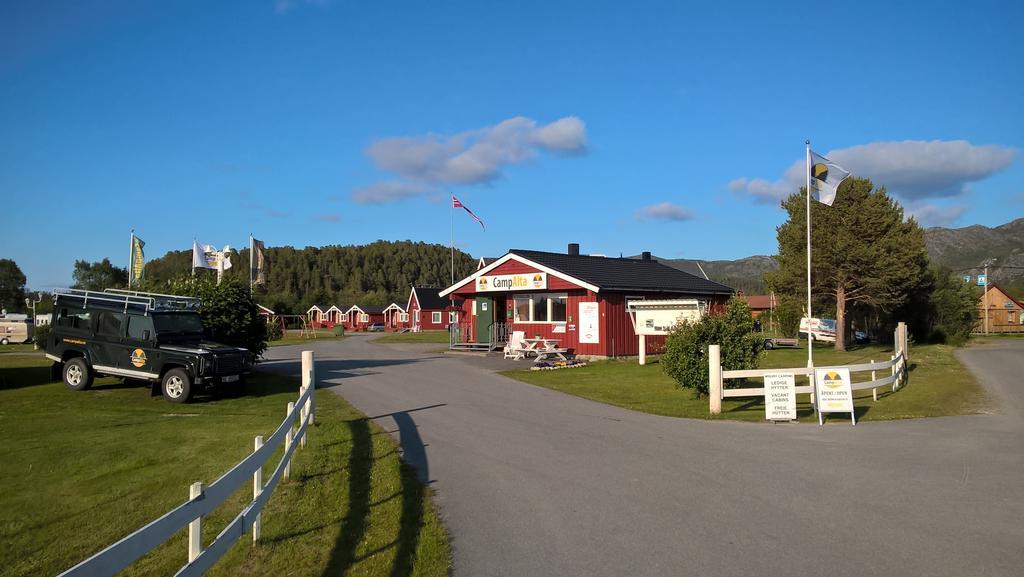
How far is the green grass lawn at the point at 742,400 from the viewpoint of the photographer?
13.8 metres

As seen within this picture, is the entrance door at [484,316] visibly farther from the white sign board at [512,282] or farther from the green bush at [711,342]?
the green bush at [711,342]

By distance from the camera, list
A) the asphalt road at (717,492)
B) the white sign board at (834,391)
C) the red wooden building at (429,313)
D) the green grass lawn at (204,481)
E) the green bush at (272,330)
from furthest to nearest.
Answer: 1. the red wooden building at (429,313)
2. the green bush at (272,330)
3. the white sign board at (834,391)
4. the green grass lawn at (204,481)
5. the asphalt road at (717,492)

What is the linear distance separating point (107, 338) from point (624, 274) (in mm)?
20477

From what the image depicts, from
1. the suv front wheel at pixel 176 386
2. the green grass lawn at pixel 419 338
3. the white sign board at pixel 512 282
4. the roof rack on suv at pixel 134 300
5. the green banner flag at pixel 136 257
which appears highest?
the green banner flag at pixel 136 257

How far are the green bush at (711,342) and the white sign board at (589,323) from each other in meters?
11.9

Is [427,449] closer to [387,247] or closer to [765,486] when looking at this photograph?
[765,486]

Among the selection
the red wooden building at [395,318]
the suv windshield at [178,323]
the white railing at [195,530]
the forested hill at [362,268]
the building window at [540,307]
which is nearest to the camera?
the white railing at [195,530]

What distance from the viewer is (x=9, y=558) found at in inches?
245

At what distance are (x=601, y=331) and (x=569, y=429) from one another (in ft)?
51.9

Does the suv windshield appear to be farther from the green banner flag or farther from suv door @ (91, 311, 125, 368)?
the green banner flag

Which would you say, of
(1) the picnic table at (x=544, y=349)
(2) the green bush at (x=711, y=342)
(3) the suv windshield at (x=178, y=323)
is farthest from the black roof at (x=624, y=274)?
(3) the suv windshield at (x=178, y=323)

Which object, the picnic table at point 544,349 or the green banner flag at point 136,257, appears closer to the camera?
the picnic table at point 544,349

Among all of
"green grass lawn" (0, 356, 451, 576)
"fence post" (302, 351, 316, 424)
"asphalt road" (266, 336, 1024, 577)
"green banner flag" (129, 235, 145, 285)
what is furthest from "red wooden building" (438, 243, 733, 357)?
"fence post" (302, 351, 316, 424)

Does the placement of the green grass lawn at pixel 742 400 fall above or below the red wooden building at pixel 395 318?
below
